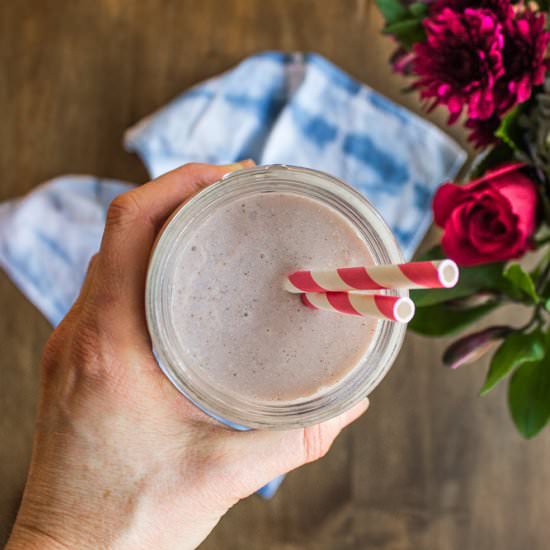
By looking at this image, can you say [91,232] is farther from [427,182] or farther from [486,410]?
[486,410]

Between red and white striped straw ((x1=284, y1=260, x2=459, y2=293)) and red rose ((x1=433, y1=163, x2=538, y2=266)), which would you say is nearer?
red and white striped straw ((x1=284, y1=260, x2=459, y2=293))

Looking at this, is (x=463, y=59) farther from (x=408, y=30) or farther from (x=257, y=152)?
(x=257, y=152)

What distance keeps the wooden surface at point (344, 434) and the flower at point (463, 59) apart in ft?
0.93

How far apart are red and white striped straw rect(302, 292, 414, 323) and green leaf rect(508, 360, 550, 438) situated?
231 mm

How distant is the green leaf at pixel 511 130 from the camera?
47cm

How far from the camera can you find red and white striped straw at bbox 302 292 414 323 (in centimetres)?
32

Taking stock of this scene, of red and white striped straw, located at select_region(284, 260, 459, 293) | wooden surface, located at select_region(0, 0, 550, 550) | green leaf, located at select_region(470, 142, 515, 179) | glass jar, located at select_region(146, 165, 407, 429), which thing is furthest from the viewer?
wooden surface, located at select_region(0, 0, 550, 550)

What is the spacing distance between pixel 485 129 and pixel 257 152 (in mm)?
292

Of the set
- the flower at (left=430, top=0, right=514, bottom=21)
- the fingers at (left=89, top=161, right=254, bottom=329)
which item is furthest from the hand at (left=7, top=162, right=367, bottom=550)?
the flower at (left=430, top=0, right=514, bottom=21)

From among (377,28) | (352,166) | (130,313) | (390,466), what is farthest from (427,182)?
(130,313)

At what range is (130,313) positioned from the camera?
1.42ft

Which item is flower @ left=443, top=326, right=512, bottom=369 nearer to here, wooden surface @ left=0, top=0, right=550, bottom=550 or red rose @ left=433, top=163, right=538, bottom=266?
red rose @ left=433, top=163, right=538, bottom=266

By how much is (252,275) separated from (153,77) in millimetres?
418

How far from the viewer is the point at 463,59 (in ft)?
1.52
